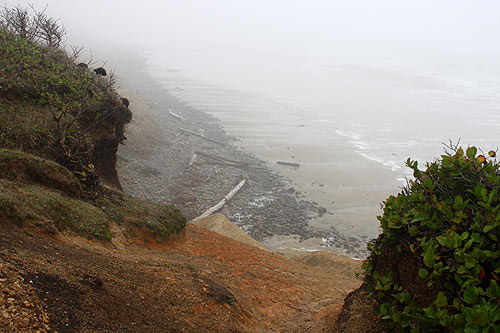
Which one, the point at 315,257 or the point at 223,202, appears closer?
the point at 315,257

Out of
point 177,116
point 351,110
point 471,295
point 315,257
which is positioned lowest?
point 315,257

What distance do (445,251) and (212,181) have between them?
24.7 meters

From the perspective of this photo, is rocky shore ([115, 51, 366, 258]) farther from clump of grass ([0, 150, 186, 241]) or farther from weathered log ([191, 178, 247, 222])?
clump of grass ([0, 150, 186, 241])

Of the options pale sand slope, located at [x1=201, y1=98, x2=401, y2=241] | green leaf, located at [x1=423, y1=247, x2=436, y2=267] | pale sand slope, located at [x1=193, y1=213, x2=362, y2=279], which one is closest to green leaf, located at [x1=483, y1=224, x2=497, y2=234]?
green leaf, located at [x1=423, y1=247, x2=436, y2=267]

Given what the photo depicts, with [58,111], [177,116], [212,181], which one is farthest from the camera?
[177,116]

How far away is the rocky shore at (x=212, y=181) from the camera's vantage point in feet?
77.6

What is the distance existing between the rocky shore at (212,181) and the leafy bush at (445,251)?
16.8m

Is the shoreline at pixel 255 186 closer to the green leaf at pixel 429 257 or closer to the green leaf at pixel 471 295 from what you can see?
the green leaf at pixel 429 257

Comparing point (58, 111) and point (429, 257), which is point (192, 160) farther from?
point (429, 257)

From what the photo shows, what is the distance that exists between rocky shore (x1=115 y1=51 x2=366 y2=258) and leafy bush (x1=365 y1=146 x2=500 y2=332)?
55.0ft

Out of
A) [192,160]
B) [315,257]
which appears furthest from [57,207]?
[192,160]

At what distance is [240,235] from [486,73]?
10141cm

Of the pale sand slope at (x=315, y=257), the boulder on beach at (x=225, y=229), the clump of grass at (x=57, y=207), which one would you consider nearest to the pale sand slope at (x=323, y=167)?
the boulder on beach at (x=225, y=229)

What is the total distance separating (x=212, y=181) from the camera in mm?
28609
